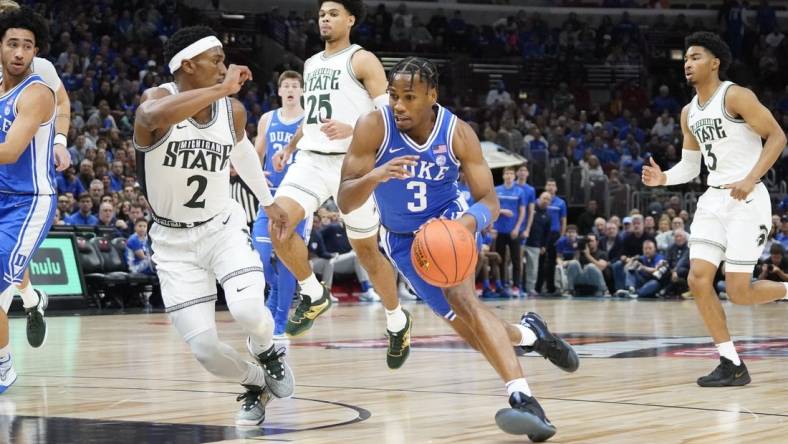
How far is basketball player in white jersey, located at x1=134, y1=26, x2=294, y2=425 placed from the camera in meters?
5.70

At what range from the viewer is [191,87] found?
5902 millimetres

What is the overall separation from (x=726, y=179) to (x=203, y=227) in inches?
137

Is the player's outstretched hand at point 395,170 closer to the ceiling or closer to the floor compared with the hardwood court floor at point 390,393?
closer to the ceiling

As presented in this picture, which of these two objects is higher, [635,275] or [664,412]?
[664,412]

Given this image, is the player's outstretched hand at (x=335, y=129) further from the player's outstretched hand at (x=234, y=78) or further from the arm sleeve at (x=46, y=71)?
the player's outstretched hand at (x=234, y=78)

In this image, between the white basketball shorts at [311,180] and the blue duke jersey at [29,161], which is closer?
the blue duke jersey at [29,161]

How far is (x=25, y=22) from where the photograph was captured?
6715 millimetres

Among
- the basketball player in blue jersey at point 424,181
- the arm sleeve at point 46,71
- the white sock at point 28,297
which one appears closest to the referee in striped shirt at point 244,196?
the white sock at point 28,297

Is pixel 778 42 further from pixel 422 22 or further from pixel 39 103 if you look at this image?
pixel 39 103

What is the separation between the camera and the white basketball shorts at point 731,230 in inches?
298

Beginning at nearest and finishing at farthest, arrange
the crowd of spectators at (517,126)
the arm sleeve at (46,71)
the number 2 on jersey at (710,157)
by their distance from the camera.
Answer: the arm sleeve at (46,71), the number 2 on jersey at (710,157), the crowd of spectators at (517,126)

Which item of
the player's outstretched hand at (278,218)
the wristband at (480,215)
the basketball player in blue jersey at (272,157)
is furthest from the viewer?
the basketball player in blue jersey at (272,157)

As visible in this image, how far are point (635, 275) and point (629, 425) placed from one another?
1435 centimetres

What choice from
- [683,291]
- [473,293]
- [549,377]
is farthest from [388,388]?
[683,291]
